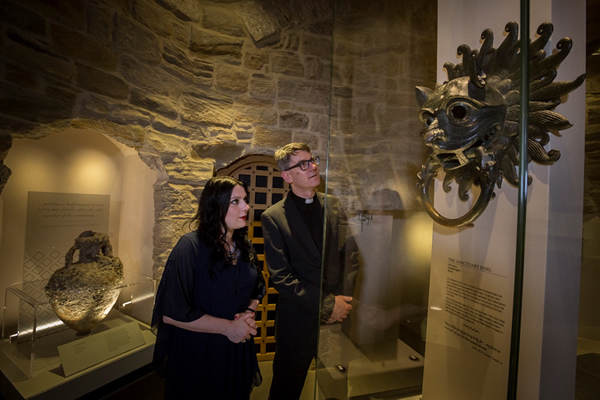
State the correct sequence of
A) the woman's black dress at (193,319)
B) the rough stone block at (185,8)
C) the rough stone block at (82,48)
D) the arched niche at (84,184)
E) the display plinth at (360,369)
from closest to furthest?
the display plinth at (360,369), the woman's black dress at (193,319), the rough stone block at (82,48), the arched niche at (84,184), the rough stone block at (185,8)

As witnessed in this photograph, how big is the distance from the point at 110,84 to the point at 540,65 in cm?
243

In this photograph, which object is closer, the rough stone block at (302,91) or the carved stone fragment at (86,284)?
the carved stone fragment at (86,284)

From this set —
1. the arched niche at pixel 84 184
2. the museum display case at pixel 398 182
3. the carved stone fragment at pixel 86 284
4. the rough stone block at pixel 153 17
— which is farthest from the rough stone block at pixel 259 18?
the carved stone fragment at pixel 86 284

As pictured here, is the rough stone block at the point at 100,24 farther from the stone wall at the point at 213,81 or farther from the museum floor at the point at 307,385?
the museum floor at the point at 307,385

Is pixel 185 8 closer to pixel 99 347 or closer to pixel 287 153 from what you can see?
pixel 287 153

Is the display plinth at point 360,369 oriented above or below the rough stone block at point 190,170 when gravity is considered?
below

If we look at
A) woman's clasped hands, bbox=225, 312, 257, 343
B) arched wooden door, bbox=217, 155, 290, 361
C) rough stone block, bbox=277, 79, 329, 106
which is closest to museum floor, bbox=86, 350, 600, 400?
arched wooden door, bbox=217, 155, 290, 361

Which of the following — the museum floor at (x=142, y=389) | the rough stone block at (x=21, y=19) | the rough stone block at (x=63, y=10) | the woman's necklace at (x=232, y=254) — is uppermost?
the rough stone block at (x=63, y=10)

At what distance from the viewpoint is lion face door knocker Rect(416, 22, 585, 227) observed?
62cm

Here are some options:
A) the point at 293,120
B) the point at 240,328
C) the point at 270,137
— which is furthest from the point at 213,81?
the point at 240,328

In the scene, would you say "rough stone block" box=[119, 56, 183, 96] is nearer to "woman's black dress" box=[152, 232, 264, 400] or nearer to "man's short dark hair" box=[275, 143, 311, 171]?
"man's short dark hair" box=[275, 143, 311, 171]

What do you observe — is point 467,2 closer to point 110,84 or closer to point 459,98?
point 459,98

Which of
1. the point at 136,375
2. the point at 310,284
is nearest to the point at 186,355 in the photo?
the point at 310,284

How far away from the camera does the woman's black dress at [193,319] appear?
4.37 feet
